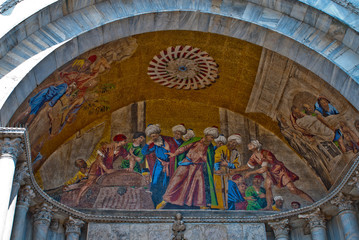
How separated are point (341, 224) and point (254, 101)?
265 centimetres

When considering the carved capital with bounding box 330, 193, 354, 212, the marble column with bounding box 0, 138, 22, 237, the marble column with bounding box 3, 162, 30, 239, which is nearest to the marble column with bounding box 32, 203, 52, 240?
the marble column with bounding box 3, 162, 30, 239

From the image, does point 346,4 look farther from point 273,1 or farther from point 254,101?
point 254,101

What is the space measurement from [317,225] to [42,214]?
421 cm

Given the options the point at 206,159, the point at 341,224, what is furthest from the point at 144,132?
the point at 341,224

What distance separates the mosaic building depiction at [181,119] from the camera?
8.47 m

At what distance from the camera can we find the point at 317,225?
358 inches

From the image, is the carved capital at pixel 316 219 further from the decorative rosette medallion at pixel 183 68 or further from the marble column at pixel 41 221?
the marble column at pixel 41 221

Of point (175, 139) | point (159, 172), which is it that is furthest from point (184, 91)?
point (159, 172)

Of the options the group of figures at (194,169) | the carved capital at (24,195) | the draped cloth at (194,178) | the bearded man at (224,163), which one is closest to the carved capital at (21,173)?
the carved capital at (24,195)

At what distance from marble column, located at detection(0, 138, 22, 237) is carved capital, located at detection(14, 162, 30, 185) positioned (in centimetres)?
31

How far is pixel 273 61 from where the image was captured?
952cm

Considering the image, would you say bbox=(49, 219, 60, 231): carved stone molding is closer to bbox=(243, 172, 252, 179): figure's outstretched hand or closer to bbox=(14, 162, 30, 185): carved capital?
bbox=(14, 162, 30, 185): carved capital

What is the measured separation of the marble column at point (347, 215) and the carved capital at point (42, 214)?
170 inches

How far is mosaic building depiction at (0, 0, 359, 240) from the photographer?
8469mm
